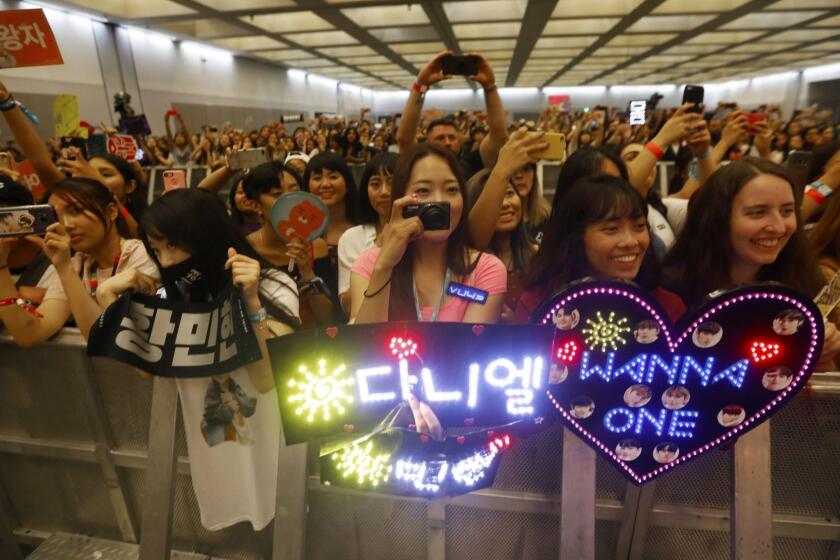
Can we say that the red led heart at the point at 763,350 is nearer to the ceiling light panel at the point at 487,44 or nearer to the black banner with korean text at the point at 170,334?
the black banner with korean text at the point at 170,334

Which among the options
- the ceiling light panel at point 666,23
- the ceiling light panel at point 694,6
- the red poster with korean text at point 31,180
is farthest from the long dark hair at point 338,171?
the ceiling light panel at point 666,23

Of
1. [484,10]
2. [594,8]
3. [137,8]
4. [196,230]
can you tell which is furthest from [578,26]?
[196,230]

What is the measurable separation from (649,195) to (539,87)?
69.0 ft

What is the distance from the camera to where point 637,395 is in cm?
95

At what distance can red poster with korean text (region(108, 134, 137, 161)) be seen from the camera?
10.4 feet

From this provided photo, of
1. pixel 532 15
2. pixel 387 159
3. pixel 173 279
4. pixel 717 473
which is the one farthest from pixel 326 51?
Result: pixel 717 473

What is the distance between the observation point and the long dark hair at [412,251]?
1.40 m

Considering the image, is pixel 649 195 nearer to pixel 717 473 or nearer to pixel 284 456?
pixel 717 473

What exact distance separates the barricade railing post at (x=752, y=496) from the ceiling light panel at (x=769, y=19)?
999 cm

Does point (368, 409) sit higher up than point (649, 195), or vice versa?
point (649, 195)

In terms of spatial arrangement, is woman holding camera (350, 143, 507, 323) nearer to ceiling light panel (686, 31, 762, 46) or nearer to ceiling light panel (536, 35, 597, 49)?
ceiling light panel (536, 35, 597, 49)

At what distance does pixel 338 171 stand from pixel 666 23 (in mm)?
8906

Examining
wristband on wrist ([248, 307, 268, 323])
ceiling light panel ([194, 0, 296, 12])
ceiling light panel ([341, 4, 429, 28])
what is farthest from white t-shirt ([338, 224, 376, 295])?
ceiling light panel ([341, 4, 429, 28])

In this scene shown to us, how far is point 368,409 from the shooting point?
3.04 feet
